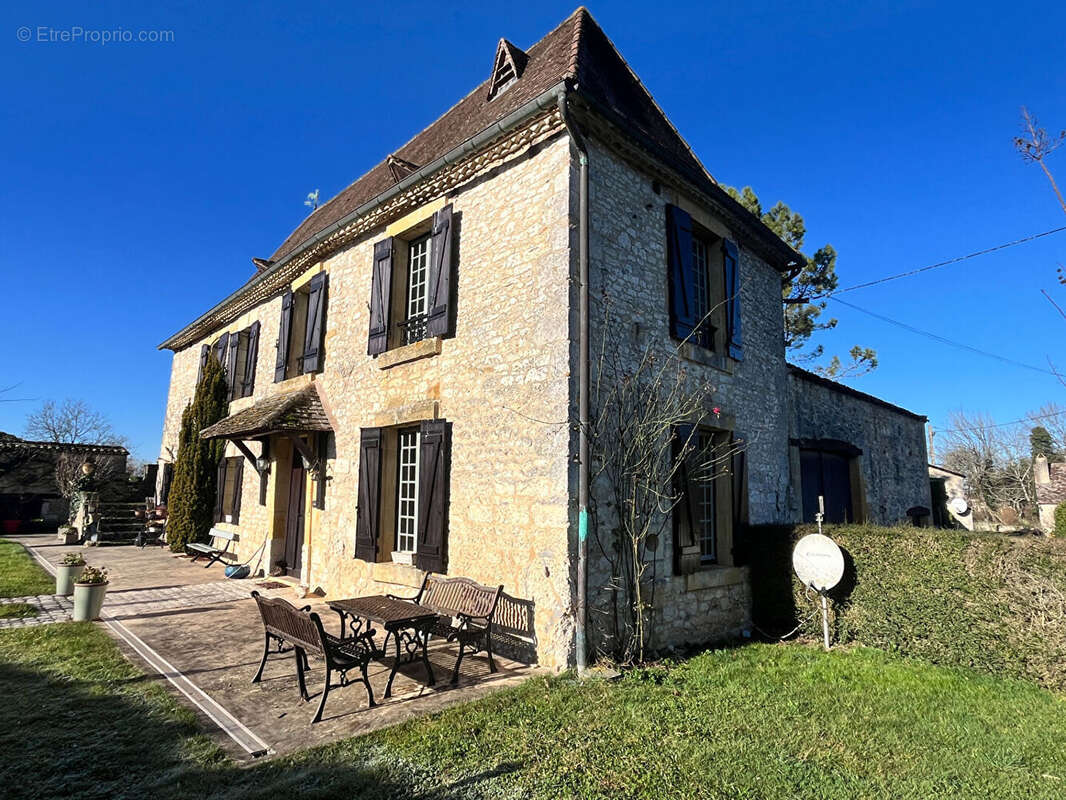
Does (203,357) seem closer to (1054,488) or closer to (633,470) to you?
(633,470)

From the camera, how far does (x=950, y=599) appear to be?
227 inches

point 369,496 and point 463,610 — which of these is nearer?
point 463,610

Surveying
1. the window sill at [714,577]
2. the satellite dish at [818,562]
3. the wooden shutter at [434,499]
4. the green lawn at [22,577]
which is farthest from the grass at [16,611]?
the satellite dish at [818,562]

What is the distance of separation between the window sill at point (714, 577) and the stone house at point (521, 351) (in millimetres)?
33

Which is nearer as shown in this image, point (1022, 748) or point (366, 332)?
point (1022, 748)

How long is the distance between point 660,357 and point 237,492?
10208 mm

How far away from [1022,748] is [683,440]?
378 centimetres

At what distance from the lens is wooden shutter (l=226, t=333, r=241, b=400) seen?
13344 mm

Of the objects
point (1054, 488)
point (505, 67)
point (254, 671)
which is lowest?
point (254, 671)

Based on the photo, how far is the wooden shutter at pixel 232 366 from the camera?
1334cm

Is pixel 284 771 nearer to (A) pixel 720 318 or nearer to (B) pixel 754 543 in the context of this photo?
(B) pixel 754 543

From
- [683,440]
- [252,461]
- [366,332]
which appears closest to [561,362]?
[683,440]

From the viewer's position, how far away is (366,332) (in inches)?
341

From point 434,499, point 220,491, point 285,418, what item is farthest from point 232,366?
point 434,499
